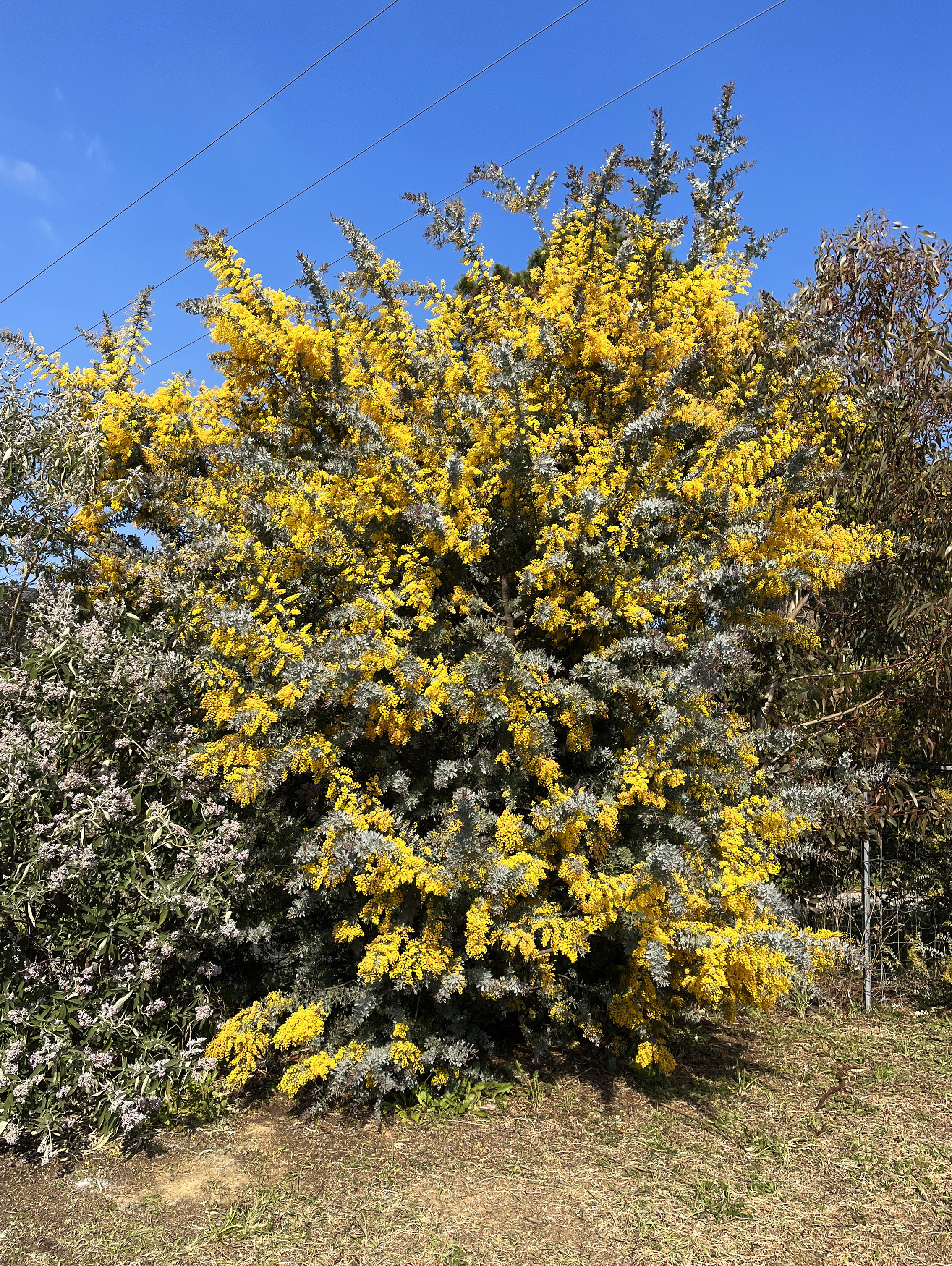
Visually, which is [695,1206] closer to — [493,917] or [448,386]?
[493,917]

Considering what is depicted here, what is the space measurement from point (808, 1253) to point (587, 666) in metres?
2.29

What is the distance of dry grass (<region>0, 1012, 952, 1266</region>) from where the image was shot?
10.2 feet

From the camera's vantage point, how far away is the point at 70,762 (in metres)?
4.27

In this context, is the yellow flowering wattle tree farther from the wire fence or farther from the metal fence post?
the wire fence

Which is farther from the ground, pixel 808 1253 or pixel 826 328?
pixel 826 328

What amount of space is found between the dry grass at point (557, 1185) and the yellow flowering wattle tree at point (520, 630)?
32 centimetres

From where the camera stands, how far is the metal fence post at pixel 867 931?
17.8 feet

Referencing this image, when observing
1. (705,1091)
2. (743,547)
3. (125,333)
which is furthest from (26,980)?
(125,333)

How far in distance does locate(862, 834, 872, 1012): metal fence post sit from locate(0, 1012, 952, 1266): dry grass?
2.80 ft

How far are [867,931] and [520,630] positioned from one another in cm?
311

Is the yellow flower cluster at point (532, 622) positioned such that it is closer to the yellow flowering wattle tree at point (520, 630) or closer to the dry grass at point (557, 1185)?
the yellow flowering wattle tree at point (520, 630)

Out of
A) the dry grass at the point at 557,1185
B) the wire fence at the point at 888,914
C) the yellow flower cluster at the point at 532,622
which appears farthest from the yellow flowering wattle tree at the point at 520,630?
the wire fence at the point at 888,914

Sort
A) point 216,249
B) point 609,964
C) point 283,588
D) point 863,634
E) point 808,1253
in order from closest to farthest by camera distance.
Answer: point 808,1253 → point 283,588 → point 609,964 → point 216,249 → point 863,634

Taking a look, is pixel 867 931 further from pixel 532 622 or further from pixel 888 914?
pixel 532 622
